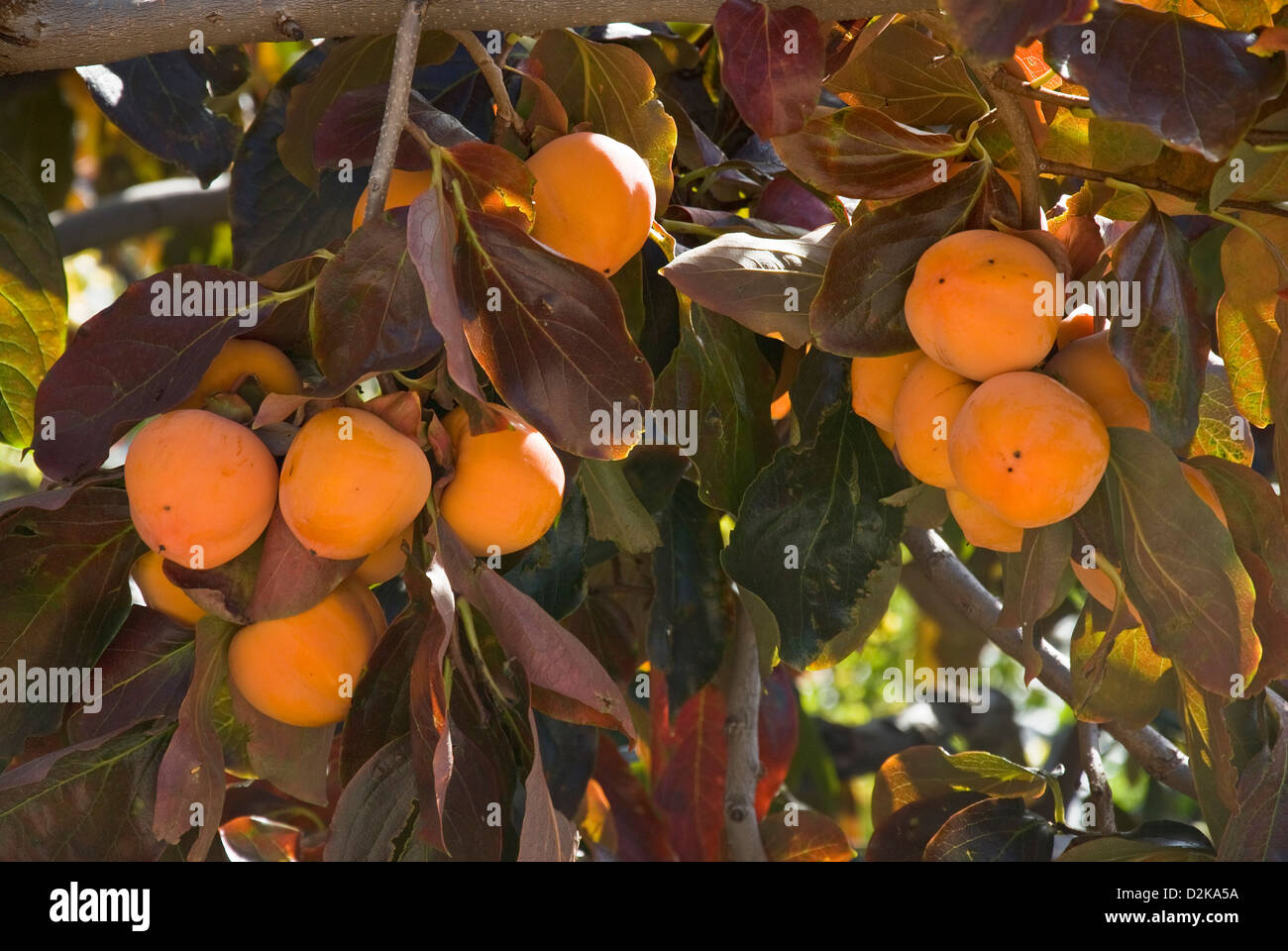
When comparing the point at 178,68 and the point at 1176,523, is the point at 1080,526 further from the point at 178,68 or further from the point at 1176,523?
the point at 178,68

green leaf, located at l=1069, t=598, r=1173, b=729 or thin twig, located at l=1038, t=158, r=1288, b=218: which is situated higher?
thin twig, located at l=1038, t=158, r=1288, b=218

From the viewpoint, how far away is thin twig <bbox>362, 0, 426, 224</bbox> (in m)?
0.92

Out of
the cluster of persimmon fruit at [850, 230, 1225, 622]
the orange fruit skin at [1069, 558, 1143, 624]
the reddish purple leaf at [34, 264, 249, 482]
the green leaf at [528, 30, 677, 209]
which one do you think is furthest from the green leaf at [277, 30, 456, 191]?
the orange fruit skin at [1069, 558, 1143, 624]

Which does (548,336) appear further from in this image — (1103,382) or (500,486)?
(1103,382)

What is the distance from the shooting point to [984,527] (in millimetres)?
1153

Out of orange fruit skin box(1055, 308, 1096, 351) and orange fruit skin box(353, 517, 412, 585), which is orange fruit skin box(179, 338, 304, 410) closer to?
orange fruit skin box(353, 517, 412, 585)

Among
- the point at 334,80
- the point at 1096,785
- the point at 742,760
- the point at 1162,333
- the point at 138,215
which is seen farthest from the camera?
the point at 138,215

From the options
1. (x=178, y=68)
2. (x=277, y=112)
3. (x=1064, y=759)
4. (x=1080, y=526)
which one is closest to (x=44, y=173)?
(x=178, y=68)

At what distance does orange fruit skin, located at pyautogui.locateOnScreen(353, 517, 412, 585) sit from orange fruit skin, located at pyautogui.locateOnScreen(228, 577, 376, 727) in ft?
0.07

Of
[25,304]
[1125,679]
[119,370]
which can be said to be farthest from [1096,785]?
[25,304]

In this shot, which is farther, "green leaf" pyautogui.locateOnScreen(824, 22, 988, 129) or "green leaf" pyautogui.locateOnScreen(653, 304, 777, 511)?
"green leaf" pyautogui.locateOnScreen(653, 304, 777, 511)

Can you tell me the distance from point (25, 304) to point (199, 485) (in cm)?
70

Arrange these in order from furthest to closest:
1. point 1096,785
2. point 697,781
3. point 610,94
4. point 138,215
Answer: point 138,215 → point 697,781 → point 1096,785 → point 610,94
